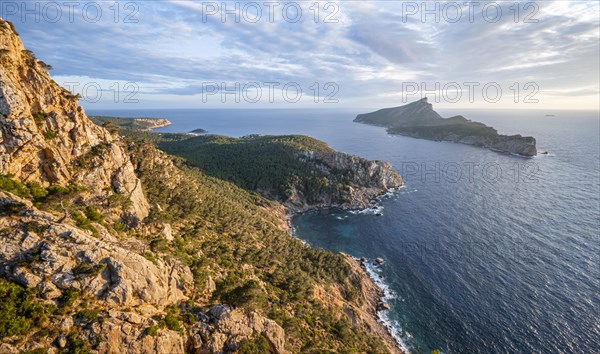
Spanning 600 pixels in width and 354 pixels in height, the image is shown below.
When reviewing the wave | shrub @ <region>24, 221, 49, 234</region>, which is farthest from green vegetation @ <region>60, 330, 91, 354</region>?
the wave

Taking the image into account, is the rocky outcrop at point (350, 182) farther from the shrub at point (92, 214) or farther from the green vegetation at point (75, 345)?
the green vegetation at point (75, 345)

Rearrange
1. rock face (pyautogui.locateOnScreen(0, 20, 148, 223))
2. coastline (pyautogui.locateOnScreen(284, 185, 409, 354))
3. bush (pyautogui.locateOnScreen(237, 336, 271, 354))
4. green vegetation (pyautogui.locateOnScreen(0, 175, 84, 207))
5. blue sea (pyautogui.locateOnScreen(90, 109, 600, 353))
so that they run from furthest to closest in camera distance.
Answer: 1. blue sea (pyautogui.locateOnScreen(90, 109, 600, 353))
2. coastline (pyautogui.locateOnScreen(284, 185, 409, 354))
3. bush (pyautogui.locateOnScreen(237, 336, 271, 354))
4. rock face (pyautogui.locateOnScreen(0, 20, 148, 223))
5. green vegetation (pyautogui.locateOnScreen(0, 175, 84, 207))

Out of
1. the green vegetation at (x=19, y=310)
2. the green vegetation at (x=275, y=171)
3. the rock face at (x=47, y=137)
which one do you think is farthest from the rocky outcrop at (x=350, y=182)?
the green vegetation at (x=19, y=310)

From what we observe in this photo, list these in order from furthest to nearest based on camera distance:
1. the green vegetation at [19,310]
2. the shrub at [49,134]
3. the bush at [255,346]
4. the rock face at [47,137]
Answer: the shrub at [49,134] → the bush at [255,346] → the rock face at [47,137] → the green vegetation at [19,310]

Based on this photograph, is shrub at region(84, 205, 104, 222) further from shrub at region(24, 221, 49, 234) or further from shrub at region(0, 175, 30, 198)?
shrub at region(24, 221, 49, 234)

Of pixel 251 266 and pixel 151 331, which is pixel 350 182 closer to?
pixel 251 266

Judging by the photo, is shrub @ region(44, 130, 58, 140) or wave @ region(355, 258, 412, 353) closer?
shrub @ region(44, 130, 58, 140)

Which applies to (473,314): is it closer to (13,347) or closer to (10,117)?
(13,347)
